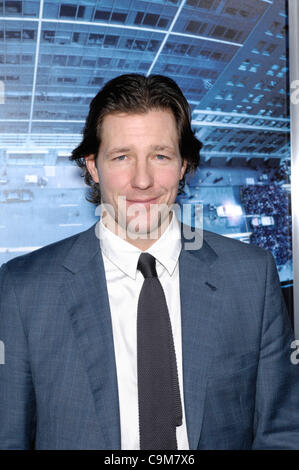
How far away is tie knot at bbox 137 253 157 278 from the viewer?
1.44 meters

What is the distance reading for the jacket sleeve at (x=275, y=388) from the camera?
140 centimetres

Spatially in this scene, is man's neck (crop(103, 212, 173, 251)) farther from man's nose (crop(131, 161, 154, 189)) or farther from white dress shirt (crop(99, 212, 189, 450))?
man's nose (crop(131, 161, 154, 189))

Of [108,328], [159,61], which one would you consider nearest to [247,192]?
[159,61]

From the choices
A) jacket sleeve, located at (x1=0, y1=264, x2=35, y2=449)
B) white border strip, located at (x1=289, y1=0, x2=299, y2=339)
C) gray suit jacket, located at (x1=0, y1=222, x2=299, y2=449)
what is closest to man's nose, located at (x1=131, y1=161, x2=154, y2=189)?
gray suit jacket, located at (x1=0, y1=222, x2=299, y2=449)

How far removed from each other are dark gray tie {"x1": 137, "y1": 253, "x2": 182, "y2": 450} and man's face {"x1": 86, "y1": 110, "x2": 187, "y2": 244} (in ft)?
0.84

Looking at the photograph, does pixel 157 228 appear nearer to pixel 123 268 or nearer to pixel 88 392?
pixel 123 268

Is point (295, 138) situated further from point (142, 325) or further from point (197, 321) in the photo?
point (142, 325)

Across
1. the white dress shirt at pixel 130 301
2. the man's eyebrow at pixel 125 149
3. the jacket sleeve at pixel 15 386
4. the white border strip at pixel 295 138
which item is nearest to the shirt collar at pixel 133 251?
the white dress shirt at pixel 130 301

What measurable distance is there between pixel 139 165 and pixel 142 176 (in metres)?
0.05

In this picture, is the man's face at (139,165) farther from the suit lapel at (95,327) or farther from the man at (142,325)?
the suit lapel at (95,327)

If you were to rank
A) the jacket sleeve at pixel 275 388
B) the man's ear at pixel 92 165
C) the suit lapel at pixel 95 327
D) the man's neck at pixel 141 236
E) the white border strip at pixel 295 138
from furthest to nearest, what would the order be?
the white border strip at pixel 295 138, the man's ear at pixel 92 165, the man's neck at pixel 141 236, the jacket sleeve at pixel 275 388, the suit lapel at pixel 95 327

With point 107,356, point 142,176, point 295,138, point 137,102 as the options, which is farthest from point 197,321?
point 295,138

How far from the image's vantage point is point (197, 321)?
1.41 m

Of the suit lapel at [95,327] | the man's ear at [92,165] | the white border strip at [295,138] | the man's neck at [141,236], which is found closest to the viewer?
the suit lapel at [95,327]
